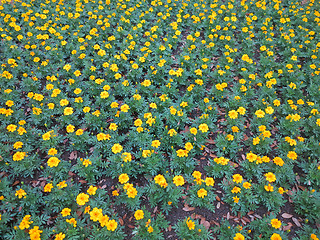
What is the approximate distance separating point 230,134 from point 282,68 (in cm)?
285

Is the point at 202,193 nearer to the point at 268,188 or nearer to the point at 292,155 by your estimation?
the point at 268,188

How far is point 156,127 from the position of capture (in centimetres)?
484

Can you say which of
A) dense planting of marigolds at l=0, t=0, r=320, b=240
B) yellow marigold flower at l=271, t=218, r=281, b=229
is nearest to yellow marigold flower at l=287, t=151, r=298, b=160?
dense planting of marigolds at l=0, t=0, r=320, b=240

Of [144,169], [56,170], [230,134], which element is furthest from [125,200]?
[230,134]

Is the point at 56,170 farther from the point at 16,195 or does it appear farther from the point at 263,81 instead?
the point at 263,81

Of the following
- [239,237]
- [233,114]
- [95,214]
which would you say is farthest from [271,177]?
[95,214]

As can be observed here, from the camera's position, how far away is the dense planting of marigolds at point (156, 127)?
381 centimetres

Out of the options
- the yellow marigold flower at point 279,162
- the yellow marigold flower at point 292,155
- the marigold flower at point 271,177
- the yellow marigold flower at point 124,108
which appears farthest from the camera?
the yellow marigold flower at point 124,108

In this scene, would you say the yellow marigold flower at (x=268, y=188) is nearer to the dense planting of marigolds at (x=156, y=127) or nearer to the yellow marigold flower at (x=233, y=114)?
the dense planting of marigolds at (x=156, y=127)

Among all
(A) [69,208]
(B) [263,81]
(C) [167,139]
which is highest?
(B) [263,81]

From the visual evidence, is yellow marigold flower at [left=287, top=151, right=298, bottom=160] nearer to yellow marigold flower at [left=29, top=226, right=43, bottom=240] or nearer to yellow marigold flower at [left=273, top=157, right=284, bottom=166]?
yellow marigold flower at [left=273, top=157, right=284, bottom=166]

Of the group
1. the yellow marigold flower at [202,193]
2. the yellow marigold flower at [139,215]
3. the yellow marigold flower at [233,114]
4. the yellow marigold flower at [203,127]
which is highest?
the yellow marigold flower at [233,114]

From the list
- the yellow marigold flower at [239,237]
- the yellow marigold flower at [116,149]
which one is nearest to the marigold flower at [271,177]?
the yellow marigold flower at [239,237]

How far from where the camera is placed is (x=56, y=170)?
13.7 ft
